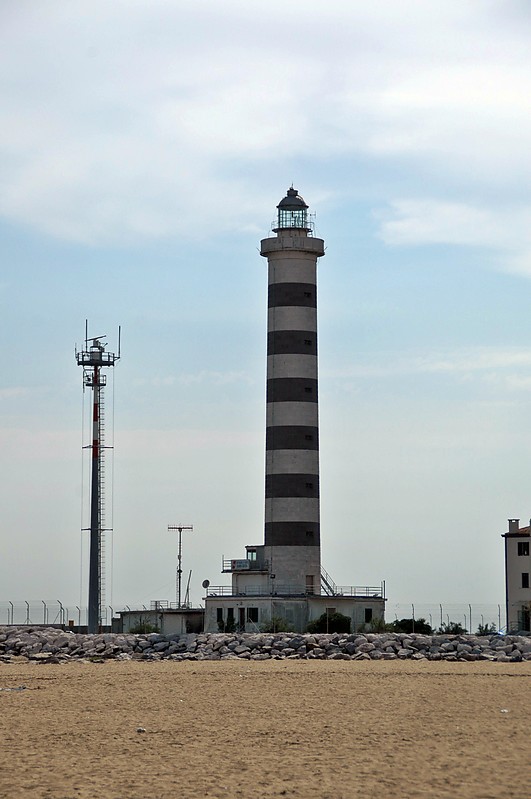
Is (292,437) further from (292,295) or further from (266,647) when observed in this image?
(266,647)

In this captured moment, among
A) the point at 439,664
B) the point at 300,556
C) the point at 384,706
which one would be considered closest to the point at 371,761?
the point at 384,706

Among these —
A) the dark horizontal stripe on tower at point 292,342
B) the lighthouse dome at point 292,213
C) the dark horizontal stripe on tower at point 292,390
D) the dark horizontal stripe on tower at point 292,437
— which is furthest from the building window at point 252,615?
the lighthouse dome at point 292,213

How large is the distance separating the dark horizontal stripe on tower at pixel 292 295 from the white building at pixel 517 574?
14.7 m

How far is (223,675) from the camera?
1470 inches

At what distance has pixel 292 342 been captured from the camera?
5700cm

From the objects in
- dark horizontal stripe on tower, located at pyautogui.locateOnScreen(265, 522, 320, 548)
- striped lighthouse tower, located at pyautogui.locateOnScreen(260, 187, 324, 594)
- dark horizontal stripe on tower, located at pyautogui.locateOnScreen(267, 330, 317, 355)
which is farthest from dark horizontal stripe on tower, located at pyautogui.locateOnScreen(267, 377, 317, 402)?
dark horizontal stripe on tower, located at pyautogui.locateOnScreen(265, 522, 320, 548)

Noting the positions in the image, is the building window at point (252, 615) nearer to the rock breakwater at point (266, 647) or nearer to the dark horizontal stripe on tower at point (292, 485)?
the dark horizontal stripe on tower at point (292, 485)

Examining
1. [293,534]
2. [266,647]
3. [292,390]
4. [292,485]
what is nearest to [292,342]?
[292,390]

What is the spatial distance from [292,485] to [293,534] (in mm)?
1939

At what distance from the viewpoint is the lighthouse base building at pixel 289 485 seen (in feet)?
184

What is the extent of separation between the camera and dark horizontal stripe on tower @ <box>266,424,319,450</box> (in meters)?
56.4

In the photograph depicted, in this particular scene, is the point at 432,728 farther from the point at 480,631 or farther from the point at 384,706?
the point at 480,631

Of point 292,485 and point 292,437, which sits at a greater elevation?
point 292,437

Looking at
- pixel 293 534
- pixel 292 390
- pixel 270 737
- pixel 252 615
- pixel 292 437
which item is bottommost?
pixel 270 737
